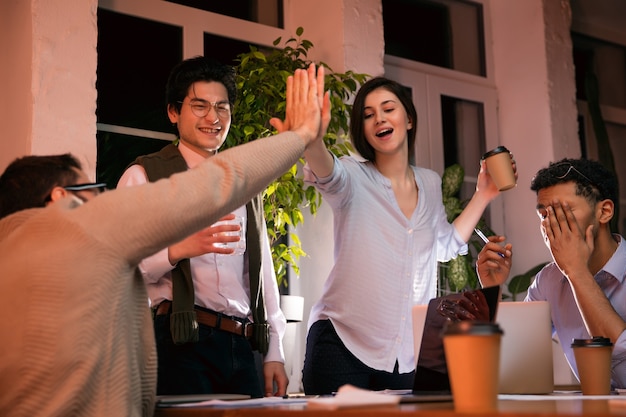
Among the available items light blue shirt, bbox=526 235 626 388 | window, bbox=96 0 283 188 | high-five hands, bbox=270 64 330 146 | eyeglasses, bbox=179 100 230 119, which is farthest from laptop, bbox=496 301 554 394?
window, bbox=96 0 283 188

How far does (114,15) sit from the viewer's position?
365cm

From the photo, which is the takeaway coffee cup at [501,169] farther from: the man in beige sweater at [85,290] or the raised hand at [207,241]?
the man in beige sweater at [85,290]

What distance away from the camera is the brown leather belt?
2.22 m

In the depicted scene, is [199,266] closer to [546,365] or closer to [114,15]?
[546,365]

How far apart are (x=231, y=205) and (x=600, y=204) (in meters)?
1.49

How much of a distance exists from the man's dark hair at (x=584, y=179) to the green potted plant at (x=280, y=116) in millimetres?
1094

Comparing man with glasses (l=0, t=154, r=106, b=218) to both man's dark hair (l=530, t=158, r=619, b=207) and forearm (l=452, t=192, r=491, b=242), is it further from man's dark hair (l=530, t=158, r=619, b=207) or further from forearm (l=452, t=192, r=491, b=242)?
forearm (l=452, t=192, r=491, b=242)

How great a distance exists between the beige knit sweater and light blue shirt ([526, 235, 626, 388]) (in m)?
1.35

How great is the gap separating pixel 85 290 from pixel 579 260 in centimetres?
142

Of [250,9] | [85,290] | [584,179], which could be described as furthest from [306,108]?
[250,9]

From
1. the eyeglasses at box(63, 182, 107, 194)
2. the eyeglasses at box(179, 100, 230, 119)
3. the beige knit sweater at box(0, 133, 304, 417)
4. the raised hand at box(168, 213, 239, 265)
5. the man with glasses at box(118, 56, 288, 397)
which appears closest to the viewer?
the beige knit sweater at box(0, 133, 304, 417)

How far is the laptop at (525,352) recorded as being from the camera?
5.62 feet

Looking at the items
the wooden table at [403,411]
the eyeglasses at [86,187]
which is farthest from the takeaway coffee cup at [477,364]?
the eyeglasses at [86,187]

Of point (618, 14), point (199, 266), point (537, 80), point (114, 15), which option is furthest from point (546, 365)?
point (618, 14)
